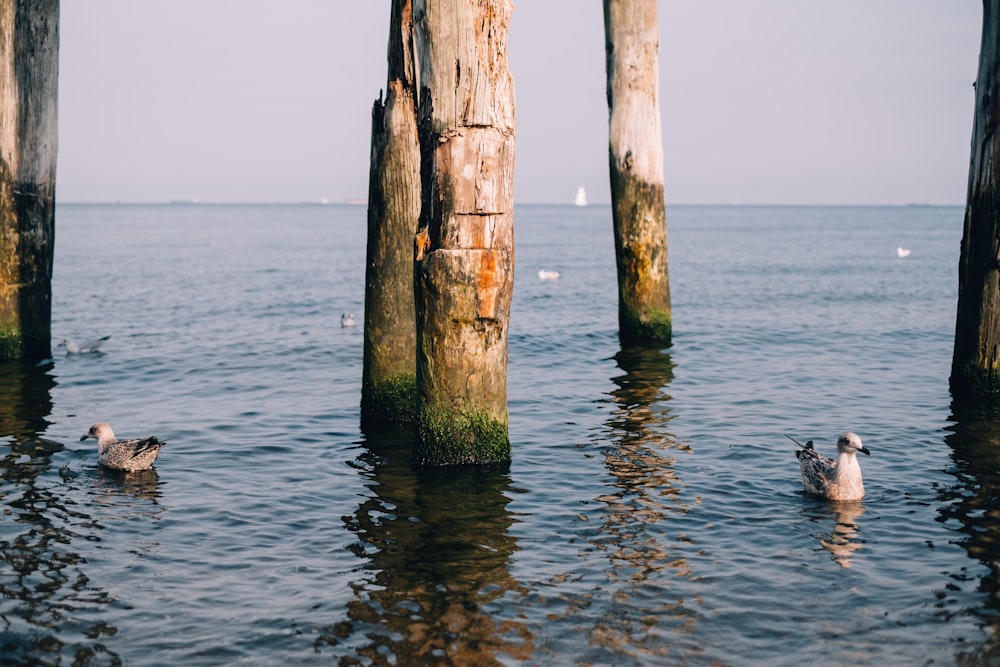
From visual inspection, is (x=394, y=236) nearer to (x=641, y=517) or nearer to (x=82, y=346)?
(x=641, y=517)

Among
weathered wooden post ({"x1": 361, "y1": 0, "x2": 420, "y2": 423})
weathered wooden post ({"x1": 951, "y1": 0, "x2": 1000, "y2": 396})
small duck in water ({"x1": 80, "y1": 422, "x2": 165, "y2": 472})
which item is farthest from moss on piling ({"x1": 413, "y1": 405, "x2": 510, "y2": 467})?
weathered wooden post ({"x1": 951, "y1": 0, "x2": 1000, "y2": 396})

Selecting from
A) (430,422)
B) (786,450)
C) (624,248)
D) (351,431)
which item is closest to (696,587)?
(430,422)

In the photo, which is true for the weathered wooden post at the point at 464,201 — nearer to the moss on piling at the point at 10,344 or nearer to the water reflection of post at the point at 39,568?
the water reflection of post at the point at 39,568

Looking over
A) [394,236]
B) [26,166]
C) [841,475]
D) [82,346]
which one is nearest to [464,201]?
[394,236]

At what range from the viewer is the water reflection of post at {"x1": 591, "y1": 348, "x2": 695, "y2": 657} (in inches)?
251

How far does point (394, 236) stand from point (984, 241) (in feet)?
21.4

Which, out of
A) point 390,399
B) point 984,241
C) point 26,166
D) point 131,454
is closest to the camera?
point 131,454

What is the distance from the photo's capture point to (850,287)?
3269 centimetres

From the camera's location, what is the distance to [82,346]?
17.5 metres

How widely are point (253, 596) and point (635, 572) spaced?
2725mm

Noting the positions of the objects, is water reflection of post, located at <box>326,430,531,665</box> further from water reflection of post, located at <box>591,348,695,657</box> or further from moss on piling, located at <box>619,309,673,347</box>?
moss on piling, located at <box>619,309,673,347</box>

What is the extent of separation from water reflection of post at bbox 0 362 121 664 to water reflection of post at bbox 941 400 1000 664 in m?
5.44

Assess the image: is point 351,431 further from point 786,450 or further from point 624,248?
point 624,248

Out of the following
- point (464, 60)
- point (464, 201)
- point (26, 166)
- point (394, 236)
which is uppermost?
point (464, 60)
